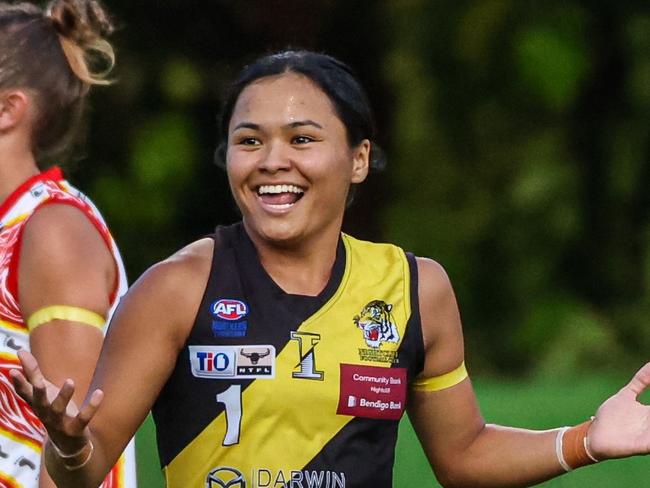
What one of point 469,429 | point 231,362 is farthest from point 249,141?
point 469,429

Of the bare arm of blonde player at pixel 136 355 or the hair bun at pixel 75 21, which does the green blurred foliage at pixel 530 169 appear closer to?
the hair bun at pixel 75 21

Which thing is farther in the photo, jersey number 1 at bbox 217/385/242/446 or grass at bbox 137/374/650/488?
grass at bbox 137/374/650/488

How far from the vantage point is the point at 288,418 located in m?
3.34

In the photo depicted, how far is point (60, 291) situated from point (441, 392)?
32.6 inches

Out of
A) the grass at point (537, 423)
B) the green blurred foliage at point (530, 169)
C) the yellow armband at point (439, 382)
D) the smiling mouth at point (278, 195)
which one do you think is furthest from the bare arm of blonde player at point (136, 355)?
the green blurred foliage at point (530, 169)

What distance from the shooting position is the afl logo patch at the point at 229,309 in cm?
337

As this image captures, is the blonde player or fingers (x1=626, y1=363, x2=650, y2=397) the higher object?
the blonde player

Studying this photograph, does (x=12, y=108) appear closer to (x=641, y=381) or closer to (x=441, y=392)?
(x=441, y=392)

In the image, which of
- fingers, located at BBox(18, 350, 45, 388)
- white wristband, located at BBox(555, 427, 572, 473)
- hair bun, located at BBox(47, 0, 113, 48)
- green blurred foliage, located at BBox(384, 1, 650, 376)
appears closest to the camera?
fingers, located at BBox(18, 350, 45, 388)

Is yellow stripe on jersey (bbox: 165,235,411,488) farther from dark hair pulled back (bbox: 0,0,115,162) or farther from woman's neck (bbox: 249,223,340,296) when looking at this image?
dark hair pulled back (bbox: 0,0,115,162)

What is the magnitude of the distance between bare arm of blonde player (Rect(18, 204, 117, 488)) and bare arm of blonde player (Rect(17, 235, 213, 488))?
4.0 inches

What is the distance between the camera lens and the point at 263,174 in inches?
137

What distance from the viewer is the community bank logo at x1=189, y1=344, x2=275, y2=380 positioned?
11.0 ft

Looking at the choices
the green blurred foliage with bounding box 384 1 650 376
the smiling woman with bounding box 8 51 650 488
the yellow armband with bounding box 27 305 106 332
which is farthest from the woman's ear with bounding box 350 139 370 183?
the green blurred foliage with bounding box 384 1 650 376
